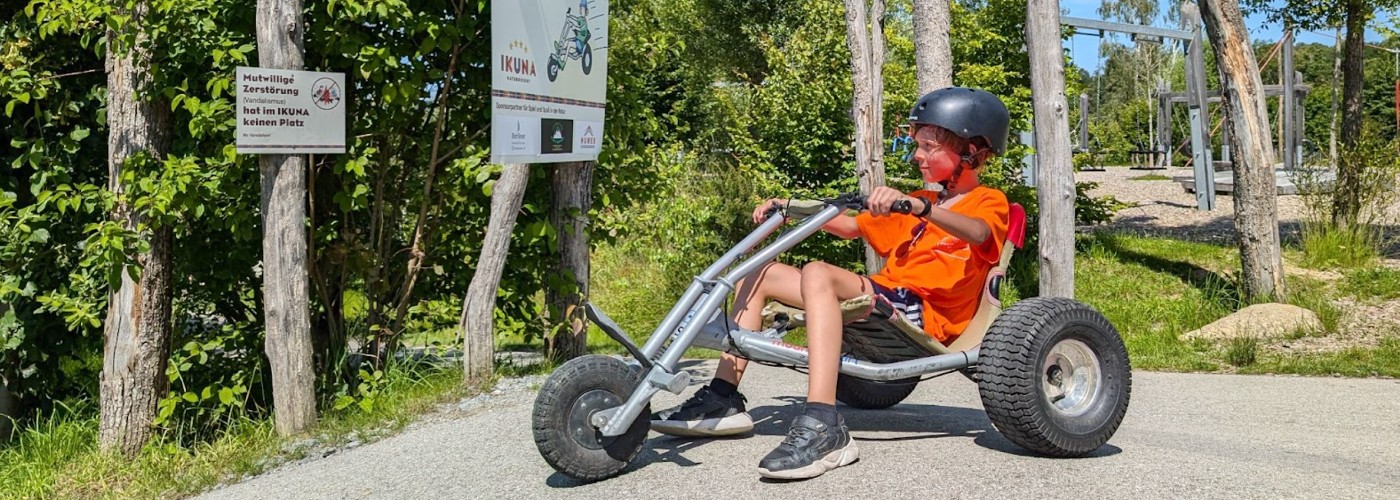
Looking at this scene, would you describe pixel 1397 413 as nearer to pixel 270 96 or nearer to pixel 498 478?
pixel 498 478

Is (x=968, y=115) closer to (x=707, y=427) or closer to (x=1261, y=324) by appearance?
(x=707, y=427)

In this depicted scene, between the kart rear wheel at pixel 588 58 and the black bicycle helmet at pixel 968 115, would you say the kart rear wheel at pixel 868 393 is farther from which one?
the kart rear wheel at pixel 588 58

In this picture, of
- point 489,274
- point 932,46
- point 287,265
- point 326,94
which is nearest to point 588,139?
point 489,274

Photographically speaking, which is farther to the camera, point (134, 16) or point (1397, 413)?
point (134, 16)

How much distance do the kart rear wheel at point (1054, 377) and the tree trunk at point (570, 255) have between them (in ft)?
10.5

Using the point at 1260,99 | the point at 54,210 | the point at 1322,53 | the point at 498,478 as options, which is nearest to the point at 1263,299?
the point at 1260,99

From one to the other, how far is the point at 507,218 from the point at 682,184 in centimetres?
778

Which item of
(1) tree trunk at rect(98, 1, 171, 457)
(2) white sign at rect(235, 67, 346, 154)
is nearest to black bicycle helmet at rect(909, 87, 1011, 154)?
(2) white sign at rect(235, 67, 346, 154)

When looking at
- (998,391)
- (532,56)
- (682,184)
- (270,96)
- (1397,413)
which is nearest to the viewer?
(998,391)

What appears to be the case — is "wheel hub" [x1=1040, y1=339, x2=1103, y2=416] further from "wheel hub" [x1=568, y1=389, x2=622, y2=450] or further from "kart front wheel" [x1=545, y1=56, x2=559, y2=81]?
"kart front wheel" [x1=545, y1=56, x2=559, y2=81]

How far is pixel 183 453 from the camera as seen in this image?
6.16 metres

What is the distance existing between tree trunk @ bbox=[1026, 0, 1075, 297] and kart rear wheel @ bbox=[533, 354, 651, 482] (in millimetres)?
4463

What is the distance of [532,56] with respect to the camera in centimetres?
631

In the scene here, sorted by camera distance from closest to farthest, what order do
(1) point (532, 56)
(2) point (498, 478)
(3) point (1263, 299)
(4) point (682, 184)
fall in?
1. (2) point (498, 478)
2. (1) point (532, 56)
3. (3) point (1263, 299)
4. (4) point (682, 184)
